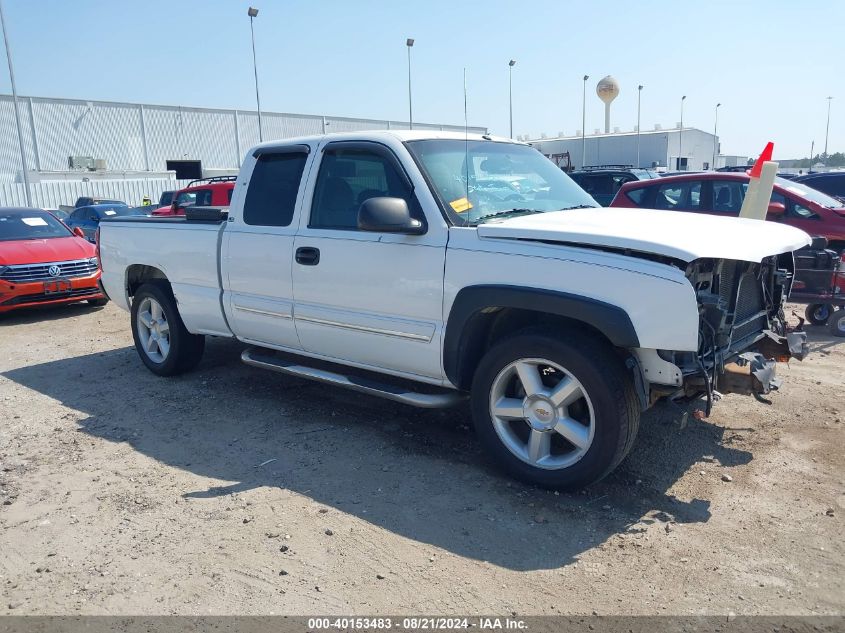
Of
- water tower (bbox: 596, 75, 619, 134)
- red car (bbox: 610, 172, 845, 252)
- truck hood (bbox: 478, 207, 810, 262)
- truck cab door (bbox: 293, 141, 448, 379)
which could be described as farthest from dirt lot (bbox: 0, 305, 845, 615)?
water tower (bbox: 596, 75, 619, 134)

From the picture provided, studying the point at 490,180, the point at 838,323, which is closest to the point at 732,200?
the point at 838,323

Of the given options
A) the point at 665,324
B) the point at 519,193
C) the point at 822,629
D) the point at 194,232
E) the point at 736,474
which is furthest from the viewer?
the point at 194,232

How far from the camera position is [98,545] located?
3.62 metres

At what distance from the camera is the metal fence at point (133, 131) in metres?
40.3

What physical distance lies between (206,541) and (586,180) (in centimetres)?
1538

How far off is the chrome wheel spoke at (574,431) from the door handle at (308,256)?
2.06 metres

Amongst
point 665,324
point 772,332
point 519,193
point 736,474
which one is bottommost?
point 736,474

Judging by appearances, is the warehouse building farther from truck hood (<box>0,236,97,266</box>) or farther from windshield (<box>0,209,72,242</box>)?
truck hood (<box>0,236,97,266</box>)

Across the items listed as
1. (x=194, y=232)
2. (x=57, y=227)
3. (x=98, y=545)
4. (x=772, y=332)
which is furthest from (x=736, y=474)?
(x=57, y=227)

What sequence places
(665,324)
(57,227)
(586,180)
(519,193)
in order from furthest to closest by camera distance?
(586,180), (57,227), (519,193), (665,324)

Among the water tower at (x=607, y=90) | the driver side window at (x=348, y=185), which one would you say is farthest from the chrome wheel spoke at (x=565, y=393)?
the water tower at (x=607, y=90)

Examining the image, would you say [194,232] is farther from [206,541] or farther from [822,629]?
[822,629]

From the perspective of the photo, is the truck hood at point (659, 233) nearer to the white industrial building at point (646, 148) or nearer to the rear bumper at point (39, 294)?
the rear bumper at point (39, 294)

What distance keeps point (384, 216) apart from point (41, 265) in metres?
7.79
